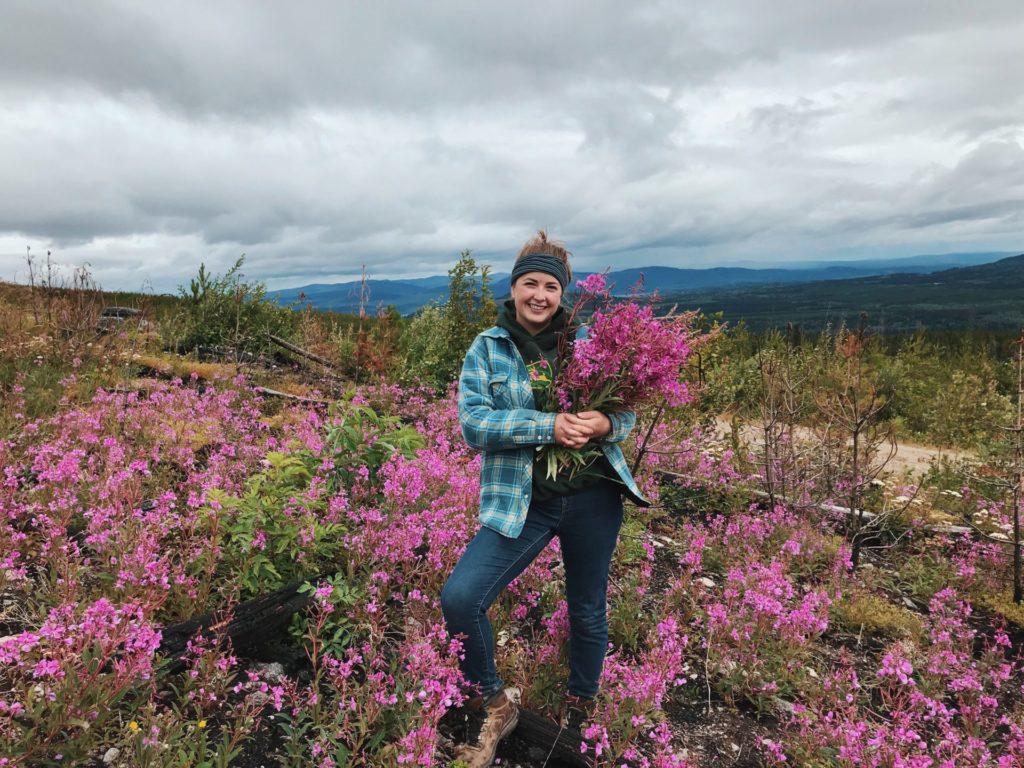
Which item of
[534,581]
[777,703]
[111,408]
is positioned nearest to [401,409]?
[111,408]

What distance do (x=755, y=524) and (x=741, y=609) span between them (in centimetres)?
174

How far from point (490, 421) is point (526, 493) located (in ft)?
1.36

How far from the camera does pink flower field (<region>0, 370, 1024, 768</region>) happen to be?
9.05 ft

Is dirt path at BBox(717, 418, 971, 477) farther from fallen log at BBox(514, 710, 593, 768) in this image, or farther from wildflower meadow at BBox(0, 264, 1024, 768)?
fallen log at BBox(514, 710, 593, 768)

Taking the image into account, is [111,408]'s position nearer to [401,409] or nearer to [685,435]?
[401,409]

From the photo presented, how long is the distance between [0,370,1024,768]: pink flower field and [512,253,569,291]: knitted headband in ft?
6.37

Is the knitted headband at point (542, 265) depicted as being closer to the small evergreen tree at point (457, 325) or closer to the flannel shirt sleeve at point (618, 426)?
the flannel shirt sleeve at point (618, 426)

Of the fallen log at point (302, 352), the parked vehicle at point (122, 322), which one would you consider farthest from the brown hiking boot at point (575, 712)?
the parked vehicle at point (122, 322)

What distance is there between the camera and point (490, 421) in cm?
301

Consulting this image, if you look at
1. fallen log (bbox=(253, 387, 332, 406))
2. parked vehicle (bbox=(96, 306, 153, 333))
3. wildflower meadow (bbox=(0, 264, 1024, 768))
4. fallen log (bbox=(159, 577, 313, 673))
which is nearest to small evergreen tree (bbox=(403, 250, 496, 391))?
fallen log (bbox=(253, 387, 332, 406))

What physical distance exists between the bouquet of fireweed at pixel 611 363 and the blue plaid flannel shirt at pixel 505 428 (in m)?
0.11

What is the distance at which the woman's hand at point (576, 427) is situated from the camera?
115 inches

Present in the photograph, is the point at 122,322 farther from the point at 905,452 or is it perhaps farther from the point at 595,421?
the point at 905,452

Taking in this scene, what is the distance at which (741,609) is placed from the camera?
470cm
